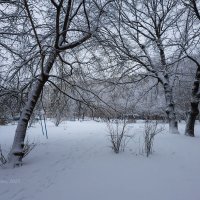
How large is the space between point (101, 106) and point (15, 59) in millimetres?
2882

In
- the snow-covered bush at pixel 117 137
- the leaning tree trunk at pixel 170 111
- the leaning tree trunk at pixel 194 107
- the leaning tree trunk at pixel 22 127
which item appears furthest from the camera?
the leaning tree trunk at pixel 170 111

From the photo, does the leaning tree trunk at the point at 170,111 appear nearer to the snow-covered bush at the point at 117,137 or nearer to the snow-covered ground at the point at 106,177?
the snow-covered bush at the point at 117,137

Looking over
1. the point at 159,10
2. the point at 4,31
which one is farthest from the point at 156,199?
the point at 159,10

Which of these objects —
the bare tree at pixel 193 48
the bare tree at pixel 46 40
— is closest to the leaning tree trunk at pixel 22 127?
the bare tree at pixel 46 40

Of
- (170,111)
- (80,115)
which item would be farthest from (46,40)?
(170,111)

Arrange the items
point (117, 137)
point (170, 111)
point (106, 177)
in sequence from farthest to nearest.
A: point (170, 111) < point (117, 137) < point (106, 177)

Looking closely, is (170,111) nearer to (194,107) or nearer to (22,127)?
(194,107)

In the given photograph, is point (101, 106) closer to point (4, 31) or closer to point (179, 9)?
point (4, 31)

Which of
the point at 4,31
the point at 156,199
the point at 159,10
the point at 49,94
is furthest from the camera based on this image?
the point at 159,10

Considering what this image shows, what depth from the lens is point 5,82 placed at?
5977 mm

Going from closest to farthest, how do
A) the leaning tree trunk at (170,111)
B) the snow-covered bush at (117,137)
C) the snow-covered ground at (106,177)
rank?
the snow-covered ground at (106,177), the snow-covered bush at (117,137), the leaning tree trunk at (170,111)

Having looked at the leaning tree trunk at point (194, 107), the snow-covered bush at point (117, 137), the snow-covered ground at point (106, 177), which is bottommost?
the snow-covered ground at point (106, 177)

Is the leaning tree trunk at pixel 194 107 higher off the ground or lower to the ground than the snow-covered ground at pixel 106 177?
higher

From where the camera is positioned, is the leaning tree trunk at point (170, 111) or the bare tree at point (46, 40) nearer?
the bare tree at point (46, 40)
